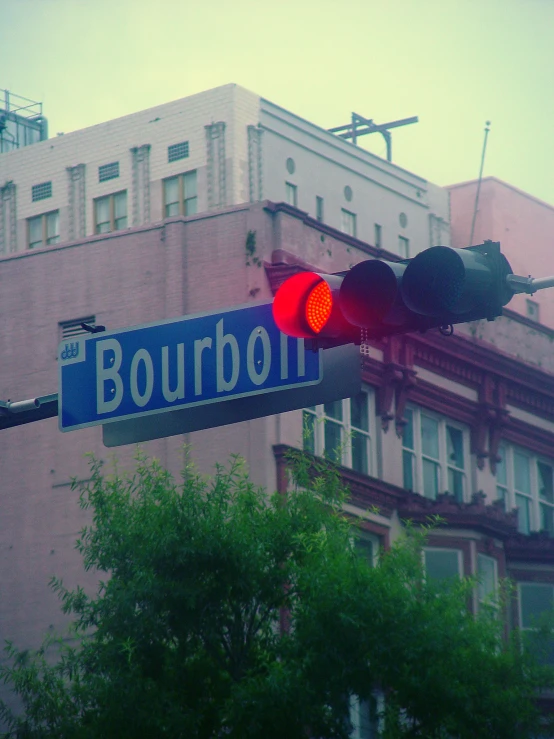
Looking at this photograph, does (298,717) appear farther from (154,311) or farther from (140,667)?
(154,311)

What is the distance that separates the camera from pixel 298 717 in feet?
55.9

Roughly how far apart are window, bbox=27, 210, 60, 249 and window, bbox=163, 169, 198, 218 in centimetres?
572

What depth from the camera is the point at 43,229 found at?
63.1 meters

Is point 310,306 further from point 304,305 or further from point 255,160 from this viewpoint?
point 255,160

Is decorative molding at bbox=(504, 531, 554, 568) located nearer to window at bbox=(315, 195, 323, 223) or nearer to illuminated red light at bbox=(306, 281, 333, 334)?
window at bbox=(315, 195, 323, 223)

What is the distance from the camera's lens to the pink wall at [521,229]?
55.1m

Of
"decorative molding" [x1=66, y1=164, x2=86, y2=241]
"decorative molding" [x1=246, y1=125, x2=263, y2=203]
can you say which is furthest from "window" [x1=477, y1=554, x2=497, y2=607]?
"decorative molding" [x1=66, y1=164, x2=86, y2=241]

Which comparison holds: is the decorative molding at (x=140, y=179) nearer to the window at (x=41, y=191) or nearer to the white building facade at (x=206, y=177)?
the white building facade at (x=206, y=177)

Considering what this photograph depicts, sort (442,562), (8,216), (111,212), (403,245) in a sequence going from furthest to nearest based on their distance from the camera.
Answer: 1. (8,216)
2. (403,245)
3. (111,212)
4. (442,562)

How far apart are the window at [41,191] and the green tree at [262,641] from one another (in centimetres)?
4379

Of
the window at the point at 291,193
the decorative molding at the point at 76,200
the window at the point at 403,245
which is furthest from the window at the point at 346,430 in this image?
the decorative molding at the point at 76,200

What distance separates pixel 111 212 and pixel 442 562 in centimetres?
3200

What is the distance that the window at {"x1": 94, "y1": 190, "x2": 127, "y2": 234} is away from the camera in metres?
60.1

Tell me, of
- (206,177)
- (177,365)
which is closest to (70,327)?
(206,177)
